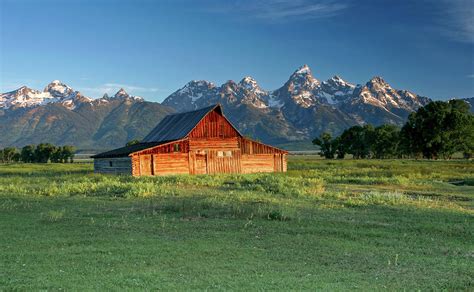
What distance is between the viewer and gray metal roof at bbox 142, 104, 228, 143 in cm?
5881

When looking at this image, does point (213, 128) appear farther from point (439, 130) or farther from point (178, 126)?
point (439, 130)

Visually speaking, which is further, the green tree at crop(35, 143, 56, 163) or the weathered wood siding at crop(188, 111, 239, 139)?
the green tree at crop(35, 143, 56, 163)

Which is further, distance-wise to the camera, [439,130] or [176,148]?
[439,130]

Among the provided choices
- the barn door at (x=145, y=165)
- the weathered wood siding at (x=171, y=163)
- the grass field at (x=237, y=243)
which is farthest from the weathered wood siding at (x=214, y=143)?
the grass field at (x=237, y=243)

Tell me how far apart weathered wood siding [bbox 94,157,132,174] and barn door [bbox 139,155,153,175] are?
1277mm

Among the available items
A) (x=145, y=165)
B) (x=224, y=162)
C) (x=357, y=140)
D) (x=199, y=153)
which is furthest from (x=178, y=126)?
(x=357, y=140)

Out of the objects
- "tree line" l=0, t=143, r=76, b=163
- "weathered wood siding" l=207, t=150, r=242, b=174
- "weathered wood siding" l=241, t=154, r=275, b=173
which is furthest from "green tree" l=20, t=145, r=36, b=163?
"weathered wood siding" l=241, t=154, r=275, b=173

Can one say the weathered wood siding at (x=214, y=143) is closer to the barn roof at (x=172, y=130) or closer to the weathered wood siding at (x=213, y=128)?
the weathered wood siding at (x=213, y=128)

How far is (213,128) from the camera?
59.3m

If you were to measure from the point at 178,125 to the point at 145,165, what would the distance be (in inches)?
398

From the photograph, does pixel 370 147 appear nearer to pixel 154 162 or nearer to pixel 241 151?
pixel 241 151

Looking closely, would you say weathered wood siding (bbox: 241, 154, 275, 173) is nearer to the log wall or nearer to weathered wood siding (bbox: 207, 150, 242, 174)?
the log wall

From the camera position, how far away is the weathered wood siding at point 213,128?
58.2 m

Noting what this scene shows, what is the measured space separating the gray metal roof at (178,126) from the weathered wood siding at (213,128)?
0.58 meters
